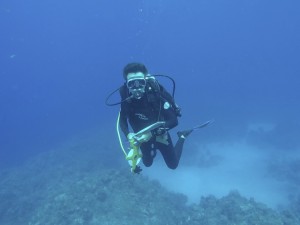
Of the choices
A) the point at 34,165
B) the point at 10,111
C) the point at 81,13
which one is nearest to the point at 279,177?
the point at 34,165

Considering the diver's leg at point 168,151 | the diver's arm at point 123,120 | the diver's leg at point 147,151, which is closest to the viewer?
the diver's arm at point 123,120

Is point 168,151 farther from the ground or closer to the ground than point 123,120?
closer to the ground

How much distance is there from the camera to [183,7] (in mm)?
186125

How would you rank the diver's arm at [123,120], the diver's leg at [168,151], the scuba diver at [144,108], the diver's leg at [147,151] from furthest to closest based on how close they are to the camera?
the diver's leg at [168,151], the diver's leg at [147,151], the diver's arm at [123,120], the scuba diver at [144,108]

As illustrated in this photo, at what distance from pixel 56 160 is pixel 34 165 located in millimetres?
2095

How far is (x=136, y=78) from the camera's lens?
17.3 feet

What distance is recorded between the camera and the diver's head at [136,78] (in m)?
5.29

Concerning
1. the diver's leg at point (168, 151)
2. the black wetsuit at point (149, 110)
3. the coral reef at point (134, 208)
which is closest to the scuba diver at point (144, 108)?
the black wetsuit at point (149, 110)

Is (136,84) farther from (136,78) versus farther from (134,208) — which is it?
(134,208)

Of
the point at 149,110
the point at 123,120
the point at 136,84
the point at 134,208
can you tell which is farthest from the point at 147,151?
the point at 134,208

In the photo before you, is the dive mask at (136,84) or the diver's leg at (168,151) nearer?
the dive mask at (136,84)

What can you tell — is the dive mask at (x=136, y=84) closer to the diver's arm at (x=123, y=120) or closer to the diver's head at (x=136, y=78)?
the diver's head at (x=136, y=78)

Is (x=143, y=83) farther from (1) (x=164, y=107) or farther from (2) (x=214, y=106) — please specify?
(2) (x=214, y=106)

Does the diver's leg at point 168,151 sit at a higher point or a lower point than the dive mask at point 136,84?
lower
